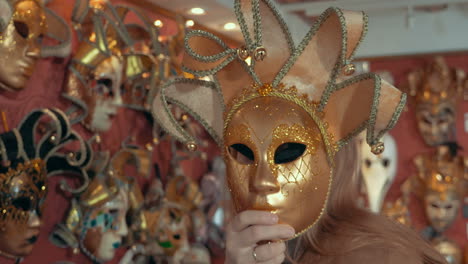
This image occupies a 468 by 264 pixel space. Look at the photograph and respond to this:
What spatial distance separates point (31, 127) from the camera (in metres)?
1.66

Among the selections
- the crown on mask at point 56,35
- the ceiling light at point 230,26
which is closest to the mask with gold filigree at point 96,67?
the crown on mask at point 56,35

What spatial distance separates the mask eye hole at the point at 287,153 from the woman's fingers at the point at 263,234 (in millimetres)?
139

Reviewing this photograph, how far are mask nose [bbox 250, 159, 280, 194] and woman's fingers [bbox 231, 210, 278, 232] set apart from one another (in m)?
0.05

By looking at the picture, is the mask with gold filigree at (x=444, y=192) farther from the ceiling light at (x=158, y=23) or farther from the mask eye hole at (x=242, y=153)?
the mask eye hole at (x=242, y=153)

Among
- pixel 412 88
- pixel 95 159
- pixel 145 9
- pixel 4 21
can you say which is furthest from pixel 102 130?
pixel 412 88

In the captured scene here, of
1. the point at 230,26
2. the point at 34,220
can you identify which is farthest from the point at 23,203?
the point at 230,26

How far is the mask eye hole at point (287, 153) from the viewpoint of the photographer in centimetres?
123

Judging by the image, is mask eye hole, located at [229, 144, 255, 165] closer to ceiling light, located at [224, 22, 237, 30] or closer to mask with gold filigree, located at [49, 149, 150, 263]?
ceiling light, located at [224, 22, 237, 30]

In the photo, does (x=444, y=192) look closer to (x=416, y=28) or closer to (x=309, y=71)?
(x=416, y=28)

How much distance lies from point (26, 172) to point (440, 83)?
2.40 m

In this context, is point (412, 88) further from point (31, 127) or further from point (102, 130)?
point (31, 127)

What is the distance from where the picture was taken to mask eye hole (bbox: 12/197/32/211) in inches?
60.8

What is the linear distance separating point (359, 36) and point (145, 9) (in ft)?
3.83

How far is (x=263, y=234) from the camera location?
113 centimetres
